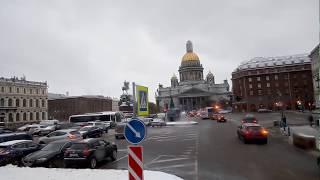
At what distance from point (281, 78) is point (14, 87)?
8691cm

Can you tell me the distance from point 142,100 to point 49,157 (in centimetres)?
1023

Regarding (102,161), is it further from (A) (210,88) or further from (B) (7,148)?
(A) (210,88)

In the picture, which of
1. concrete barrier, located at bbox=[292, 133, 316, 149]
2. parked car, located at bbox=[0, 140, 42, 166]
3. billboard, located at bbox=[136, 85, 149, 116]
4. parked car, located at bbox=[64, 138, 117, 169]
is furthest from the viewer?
concrete barrier, located at bbox=[292, 133, 316, 149]

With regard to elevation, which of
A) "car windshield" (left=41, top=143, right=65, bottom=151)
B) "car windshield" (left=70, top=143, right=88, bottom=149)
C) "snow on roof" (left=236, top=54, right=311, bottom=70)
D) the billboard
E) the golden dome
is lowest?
"car windshield" (left=41, top=143, right=65, bottom=151)

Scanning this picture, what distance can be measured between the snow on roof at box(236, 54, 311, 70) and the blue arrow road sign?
360ft

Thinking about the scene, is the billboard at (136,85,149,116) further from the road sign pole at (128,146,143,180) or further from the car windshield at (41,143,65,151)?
the car windshield at (41,143,65,151)

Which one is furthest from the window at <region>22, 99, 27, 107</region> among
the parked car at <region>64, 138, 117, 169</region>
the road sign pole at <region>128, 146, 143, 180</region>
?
the road sign pole at <region>128, 146, 143, 180</region>

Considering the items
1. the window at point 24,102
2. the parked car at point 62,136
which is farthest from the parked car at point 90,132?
the window at point 24,102

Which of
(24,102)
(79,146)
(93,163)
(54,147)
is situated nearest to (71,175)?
(93,163)

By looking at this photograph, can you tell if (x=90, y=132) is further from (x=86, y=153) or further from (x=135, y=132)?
(x=135, y=132)

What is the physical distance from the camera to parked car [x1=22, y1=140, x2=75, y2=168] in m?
16.4

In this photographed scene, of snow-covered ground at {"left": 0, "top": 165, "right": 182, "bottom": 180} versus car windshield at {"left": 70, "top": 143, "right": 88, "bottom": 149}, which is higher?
car windshield at {"left": 70, "top": 143, "right": 88, "bottom": 149}

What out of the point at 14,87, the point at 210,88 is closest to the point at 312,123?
the point at 14,87

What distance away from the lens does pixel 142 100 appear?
8.88 m
